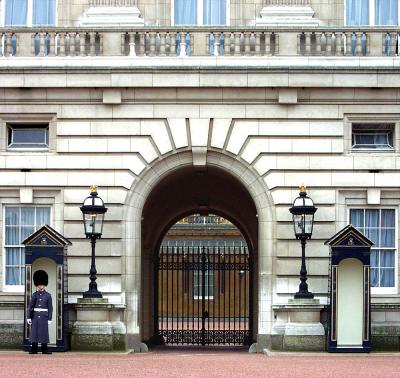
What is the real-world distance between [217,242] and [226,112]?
29.8 metres

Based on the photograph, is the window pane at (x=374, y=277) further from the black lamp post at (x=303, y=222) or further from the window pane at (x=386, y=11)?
the window pane at (x=386, y=11)

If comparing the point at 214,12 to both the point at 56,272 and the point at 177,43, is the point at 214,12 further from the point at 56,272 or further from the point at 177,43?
the point at 56,272

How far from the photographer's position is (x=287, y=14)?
26.0 meters

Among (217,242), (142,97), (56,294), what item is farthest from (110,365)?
(217,242)

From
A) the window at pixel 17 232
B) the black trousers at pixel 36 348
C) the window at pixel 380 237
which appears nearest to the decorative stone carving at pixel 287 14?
the window at pixel 380 237

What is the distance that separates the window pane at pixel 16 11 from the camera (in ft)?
87.5

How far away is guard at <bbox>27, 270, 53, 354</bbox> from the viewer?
78.5 feet

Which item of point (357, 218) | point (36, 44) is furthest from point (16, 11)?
point (357, 218)

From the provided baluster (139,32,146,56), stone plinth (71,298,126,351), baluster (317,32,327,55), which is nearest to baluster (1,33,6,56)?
baluster (139,32,146,56)

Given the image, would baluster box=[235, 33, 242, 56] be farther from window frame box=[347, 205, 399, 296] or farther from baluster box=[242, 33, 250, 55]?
window frame box=[347, 205, 399, 296]

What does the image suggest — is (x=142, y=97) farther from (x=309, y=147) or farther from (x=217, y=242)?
(x=217, y=242)

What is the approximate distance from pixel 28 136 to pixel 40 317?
3.82 metres

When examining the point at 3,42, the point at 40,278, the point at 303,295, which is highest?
A: the point at 3,42

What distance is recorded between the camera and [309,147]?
25656 mm
